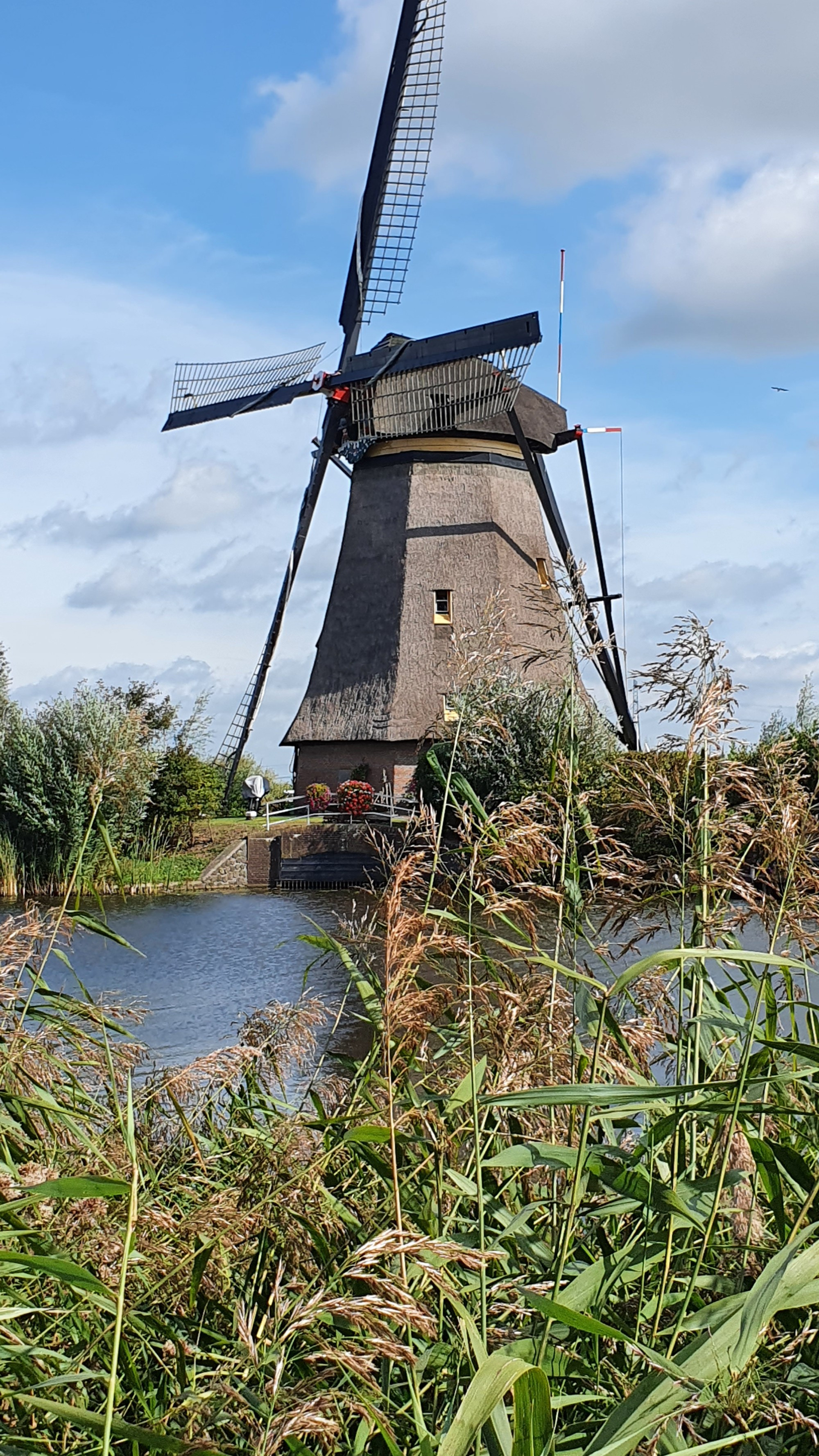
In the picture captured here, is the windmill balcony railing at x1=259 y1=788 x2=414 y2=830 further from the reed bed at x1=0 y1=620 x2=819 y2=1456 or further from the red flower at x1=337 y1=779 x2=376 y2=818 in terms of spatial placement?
the reed bed at x1=0 y1=620 x2=819 y2=1456

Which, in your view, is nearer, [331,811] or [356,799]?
[356,799]

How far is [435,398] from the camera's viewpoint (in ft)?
66.8

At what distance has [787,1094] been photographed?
6.82 feet

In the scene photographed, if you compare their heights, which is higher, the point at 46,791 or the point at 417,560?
the point at 417,560

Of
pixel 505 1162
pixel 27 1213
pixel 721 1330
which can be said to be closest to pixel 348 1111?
pixel 27 1213

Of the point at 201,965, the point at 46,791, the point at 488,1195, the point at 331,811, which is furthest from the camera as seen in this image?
the point at 331,811

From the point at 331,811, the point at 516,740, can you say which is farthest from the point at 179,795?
the point at 516,740

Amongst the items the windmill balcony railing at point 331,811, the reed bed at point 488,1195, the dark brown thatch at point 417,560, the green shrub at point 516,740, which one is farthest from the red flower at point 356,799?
the reed bed at point 488,1195

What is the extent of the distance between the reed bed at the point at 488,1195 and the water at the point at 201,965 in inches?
134

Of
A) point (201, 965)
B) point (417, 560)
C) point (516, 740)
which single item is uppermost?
point (417, 560)

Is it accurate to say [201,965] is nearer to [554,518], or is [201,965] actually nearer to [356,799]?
[356,799]

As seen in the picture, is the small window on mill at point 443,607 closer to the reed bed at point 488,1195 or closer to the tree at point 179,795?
the tree at point 179,795

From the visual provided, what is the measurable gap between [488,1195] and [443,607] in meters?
20.0

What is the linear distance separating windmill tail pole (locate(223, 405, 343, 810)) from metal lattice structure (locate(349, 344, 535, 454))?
0.43 m
